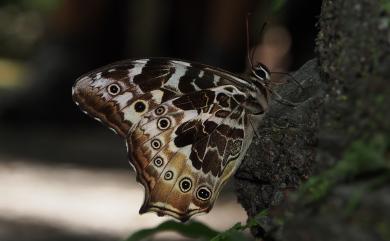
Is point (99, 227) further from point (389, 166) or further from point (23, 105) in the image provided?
point (389, 166)

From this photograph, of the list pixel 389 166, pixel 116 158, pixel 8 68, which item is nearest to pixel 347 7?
pixel 389 166

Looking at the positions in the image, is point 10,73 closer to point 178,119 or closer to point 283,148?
point 178,119

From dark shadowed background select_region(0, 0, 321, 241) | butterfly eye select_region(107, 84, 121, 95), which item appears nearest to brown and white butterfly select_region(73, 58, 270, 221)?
butterfly eye select_region(107, 84, 121, 95)

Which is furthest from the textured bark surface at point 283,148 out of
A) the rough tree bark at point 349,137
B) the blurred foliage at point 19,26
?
the blurred foliage at point 19,26

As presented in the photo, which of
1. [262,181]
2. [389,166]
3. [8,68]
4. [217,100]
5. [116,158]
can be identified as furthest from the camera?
[8,68]

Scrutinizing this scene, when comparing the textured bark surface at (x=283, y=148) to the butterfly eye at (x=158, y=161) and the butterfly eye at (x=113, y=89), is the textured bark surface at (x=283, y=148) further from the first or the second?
the butterfly eye at (x=113, y=89)

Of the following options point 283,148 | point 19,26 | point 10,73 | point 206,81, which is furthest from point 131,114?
point 19,26

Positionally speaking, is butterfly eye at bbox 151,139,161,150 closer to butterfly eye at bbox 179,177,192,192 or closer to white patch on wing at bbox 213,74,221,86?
butterfly eye at bbox 179,177,192,192
